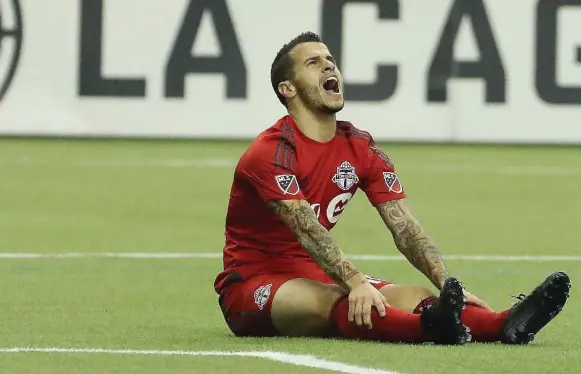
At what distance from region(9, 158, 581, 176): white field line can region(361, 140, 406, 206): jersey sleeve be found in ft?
33.9

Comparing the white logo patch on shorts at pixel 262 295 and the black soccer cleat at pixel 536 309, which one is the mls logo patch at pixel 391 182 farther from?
the black soccer cleat at pixel 536 309

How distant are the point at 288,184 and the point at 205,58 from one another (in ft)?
44.1

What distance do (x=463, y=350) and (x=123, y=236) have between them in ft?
19.8

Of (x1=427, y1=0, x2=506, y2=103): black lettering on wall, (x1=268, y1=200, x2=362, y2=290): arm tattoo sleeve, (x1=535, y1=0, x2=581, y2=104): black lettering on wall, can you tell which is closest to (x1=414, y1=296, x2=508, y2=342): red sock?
(x1=268, y1=200, x2=362, y2=290): arm tattoo sleeve

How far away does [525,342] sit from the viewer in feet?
23.4

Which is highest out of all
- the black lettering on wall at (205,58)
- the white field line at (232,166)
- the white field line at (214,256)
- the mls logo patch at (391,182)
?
the mls logo patch at (391,182)

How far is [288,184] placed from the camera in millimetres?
7301

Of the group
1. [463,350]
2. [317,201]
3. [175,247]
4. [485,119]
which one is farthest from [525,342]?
[485,119]

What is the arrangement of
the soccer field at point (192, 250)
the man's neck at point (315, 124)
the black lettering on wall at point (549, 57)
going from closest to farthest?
the soccer field at point (192, 250), the man's neck at point (315, 124), the black lettering on wall at point (549, 57)

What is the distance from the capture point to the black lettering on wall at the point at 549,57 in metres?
20.8

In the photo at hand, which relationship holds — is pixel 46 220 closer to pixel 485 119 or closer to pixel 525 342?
pixel 525 342

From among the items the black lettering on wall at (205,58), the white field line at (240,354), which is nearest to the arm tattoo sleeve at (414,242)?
the white field line at (240,354)

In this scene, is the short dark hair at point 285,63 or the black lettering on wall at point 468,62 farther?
the black lettering on wall at point 468,62

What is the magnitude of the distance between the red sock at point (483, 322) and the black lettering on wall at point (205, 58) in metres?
13.6
